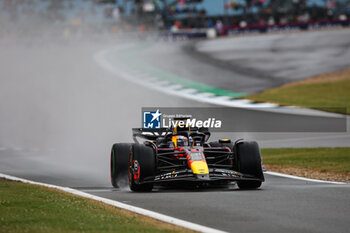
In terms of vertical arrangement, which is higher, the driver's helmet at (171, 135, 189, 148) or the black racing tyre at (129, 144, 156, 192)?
the driver's helmet at (171, 135, 189, 148)

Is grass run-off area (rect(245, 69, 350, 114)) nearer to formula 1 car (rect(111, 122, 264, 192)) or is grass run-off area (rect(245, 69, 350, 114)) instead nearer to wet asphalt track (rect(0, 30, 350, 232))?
wet asphalt track (rect(0, 30, 350, 232))

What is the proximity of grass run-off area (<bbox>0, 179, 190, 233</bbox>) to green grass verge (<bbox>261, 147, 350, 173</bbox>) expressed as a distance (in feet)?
25.5

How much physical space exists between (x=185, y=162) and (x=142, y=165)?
755 millimetres

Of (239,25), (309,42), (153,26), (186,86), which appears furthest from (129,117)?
(239,25)

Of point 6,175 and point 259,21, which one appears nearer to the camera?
point 6,175

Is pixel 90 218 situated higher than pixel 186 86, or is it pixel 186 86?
pixel 90 218

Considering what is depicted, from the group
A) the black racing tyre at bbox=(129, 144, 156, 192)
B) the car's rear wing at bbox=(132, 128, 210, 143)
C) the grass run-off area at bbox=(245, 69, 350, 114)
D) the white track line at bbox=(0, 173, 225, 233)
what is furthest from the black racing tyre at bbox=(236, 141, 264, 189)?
the grass run-off area at bbox=(245, 69, 350, 114)

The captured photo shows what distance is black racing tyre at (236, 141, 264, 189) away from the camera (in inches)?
514

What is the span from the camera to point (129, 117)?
2780 cm

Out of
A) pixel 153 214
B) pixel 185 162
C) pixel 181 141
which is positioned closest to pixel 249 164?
pixel 185 162

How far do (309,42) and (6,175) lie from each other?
46.8 m

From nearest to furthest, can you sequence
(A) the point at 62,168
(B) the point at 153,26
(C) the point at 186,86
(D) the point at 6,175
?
(D) the point at 6,175
(A) the point at 62,168
(C) the point at 186,86
(B) the point at 153,26

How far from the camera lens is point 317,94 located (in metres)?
35.5

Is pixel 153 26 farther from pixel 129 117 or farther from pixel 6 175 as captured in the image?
pixel 6 175
